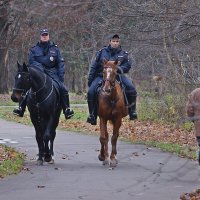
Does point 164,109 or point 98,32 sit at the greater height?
point 98,32

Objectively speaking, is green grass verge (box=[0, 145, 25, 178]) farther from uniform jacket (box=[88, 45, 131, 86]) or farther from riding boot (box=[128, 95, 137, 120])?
riding boot (box=[128, 95, 137, 120])

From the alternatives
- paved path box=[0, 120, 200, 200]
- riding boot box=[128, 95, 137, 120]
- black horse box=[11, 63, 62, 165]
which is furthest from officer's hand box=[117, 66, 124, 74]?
paved path box=[0, 120, 200, 200]

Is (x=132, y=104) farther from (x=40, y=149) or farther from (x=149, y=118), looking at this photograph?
(x=149, y=118)

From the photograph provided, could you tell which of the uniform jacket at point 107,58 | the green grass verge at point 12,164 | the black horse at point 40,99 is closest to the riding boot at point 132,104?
the uniform jacket at point 107,58

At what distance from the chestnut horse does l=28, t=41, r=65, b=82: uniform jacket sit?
4.24ft

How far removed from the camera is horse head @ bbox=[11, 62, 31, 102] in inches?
596

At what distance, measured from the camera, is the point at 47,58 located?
16.1 meters

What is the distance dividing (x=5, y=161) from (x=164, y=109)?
47.0 feet

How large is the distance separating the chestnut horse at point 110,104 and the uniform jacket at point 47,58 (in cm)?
129

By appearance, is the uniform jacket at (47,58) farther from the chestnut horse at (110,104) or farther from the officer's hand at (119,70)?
the officer's hand at (119,70)

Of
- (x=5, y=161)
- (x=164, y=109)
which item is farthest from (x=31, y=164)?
(x=164, y=109)

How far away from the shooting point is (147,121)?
2961cm

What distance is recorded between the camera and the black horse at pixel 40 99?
1520 cm

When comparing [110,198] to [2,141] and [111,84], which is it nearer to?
[111,84]
